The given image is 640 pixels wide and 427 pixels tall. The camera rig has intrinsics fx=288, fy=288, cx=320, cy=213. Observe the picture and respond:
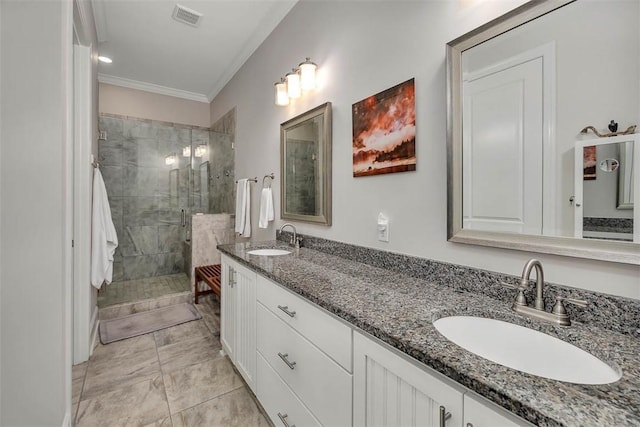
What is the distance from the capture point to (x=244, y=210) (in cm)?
297

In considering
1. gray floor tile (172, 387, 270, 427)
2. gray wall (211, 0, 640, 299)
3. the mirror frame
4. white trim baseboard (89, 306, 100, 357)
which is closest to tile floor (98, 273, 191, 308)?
white trim baseboard (89, 306, 100, 357)

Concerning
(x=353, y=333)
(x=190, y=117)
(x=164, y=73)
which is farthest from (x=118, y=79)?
(x=353, y=333)

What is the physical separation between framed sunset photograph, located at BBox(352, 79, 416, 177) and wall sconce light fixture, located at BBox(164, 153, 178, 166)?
3.00 m

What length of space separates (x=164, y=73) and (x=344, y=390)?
156 inches

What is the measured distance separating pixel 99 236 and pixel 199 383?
136cm

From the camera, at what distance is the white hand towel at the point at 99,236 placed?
222 centimetres

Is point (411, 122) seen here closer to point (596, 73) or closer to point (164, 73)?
point (596, 73)

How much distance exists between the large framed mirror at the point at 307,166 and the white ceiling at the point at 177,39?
1013mm

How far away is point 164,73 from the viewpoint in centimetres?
352

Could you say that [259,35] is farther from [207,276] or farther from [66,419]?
[66,419]

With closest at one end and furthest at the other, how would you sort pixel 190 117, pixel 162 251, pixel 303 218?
pixel 303 218
pixel 162 251
pixel 190 117

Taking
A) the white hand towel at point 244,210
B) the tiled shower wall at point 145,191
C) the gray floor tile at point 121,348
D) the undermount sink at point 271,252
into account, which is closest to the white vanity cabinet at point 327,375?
the undermount sink at point 271,252

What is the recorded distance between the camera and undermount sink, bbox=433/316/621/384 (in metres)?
0.68

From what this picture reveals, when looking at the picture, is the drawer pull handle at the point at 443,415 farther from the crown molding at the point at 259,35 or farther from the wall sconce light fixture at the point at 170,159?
the wall sconce light fixture at the point at 170,159
